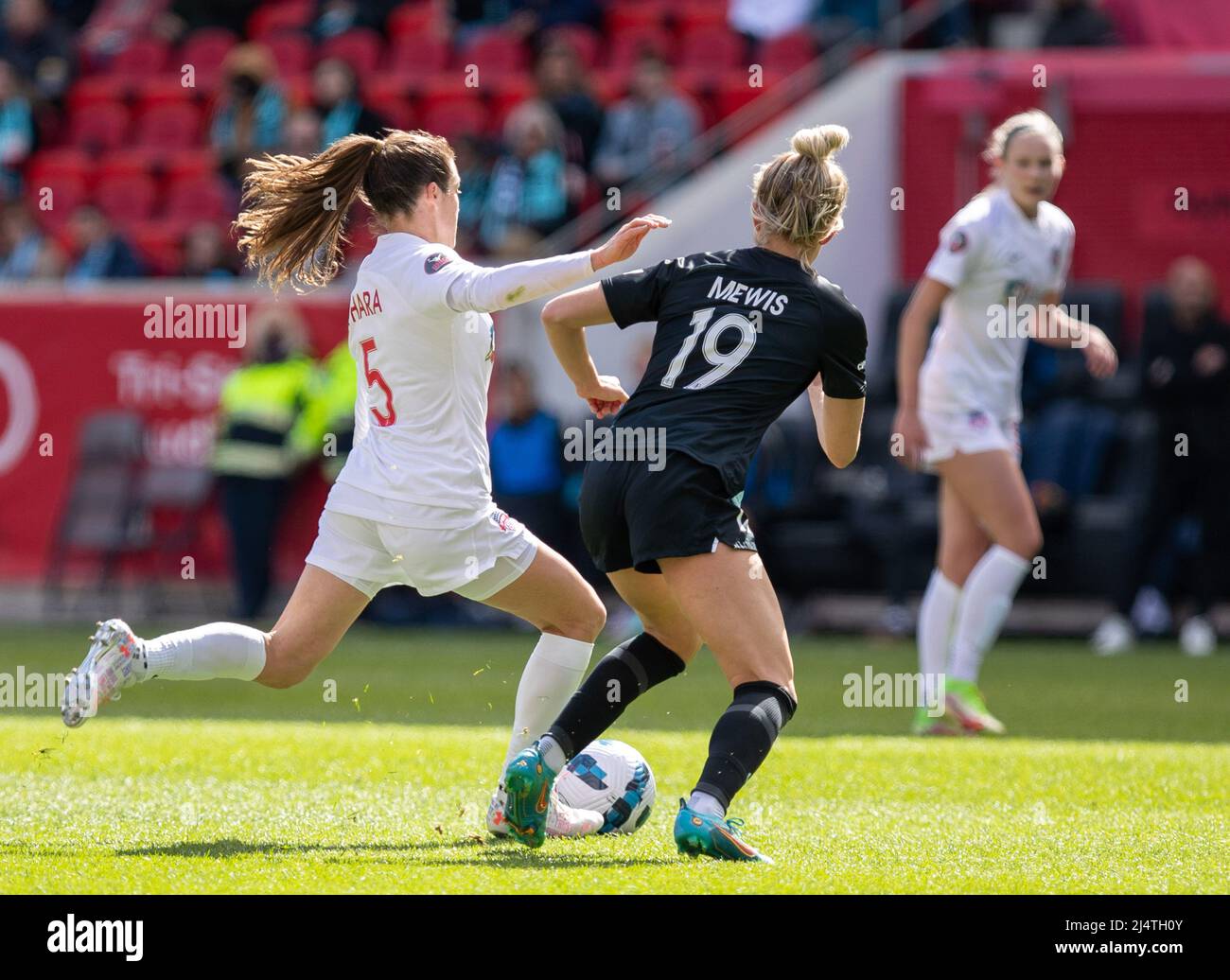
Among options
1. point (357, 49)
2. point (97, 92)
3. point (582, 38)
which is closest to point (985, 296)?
point (582, 38)

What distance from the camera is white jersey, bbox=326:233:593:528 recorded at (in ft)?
18.1

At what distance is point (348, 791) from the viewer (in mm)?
6637

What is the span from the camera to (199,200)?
17.2 meters

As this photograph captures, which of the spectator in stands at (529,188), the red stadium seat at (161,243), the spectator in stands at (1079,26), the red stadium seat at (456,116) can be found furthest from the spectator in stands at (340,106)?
the spectator in stands at (1079,26)

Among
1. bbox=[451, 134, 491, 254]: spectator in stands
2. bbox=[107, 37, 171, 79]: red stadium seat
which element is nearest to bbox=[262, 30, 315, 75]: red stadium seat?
bbox=[107, 37, 171, 79]: red stadium seat

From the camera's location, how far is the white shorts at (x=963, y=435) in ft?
27.3

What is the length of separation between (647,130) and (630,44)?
2.33m

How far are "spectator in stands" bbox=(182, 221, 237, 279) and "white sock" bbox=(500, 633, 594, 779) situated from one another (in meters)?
10.2

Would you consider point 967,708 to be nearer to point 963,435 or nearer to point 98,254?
point 963,435

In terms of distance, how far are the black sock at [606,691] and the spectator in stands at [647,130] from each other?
9638 mm

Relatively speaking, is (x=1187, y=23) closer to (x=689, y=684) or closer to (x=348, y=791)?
(x=689, y=684)

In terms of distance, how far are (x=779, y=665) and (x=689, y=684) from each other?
17.6 feet

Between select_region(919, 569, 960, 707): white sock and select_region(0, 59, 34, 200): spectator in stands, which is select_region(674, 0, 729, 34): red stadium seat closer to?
select_region(0, 59, 34, 200): spectator in stands

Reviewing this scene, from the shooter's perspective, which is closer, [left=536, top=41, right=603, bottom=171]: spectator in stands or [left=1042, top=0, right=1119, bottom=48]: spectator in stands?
[left=1042, top=0, right=1119, bottom=48]: spectator in stands
